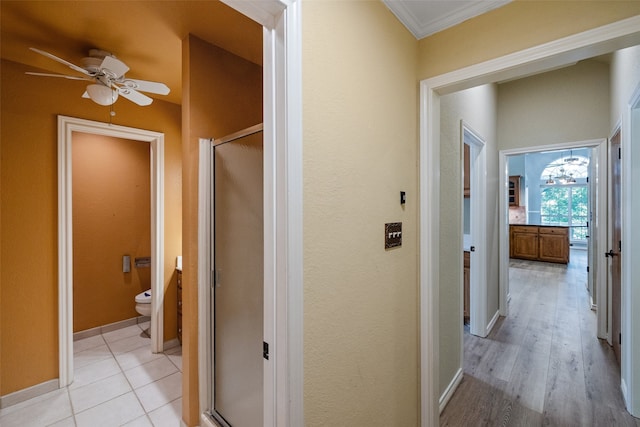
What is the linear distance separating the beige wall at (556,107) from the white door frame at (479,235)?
111 cm

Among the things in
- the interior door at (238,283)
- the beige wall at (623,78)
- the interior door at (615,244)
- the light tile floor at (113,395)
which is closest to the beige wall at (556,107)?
the beige wall at (623,78)

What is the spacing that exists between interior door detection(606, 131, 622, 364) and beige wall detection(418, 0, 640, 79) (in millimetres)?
2008

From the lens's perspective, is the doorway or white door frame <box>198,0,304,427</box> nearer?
white door frame <box>198,0,304,427</box>

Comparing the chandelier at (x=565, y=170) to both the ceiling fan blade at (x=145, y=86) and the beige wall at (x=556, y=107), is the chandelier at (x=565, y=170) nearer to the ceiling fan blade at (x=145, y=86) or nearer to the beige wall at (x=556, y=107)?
the beige wall at (x=556, y=107)

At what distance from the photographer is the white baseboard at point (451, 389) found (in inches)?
81.1

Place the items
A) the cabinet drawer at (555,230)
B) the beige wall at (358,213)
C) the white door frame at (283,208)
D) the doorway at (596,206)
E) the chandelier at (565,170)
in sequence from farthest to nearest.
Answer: the chandelier at (565,170) < the cabinet drawer at (555,230) < the doorway at (596,206) < the beige wall at (358,213) < the white door frame at (283,208)

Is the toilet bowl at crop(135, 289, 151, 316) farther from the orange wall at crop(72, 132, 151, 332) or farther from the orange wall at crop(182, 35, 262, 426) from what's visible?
the orange wall at crop(182, 35, 262, 426)

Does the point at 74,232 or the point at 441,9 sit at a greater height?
the point at 441,9

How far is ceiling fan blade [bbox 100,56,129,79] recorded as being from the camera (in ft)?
5.78

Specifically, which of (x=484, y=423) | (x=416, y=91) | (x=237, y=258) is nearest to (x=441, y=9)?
(x=416, y=91)

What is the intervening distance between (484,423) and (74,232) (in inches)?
169

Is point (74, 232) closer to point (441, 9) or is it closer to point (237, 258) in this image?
point (237, 258)

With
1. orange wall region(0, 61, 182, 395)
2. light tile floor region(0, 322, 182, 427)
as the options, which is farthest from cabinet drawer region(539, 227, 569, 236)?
orange wall region(0, 61, 182, 395)

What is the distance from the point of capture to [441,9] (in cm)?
145
